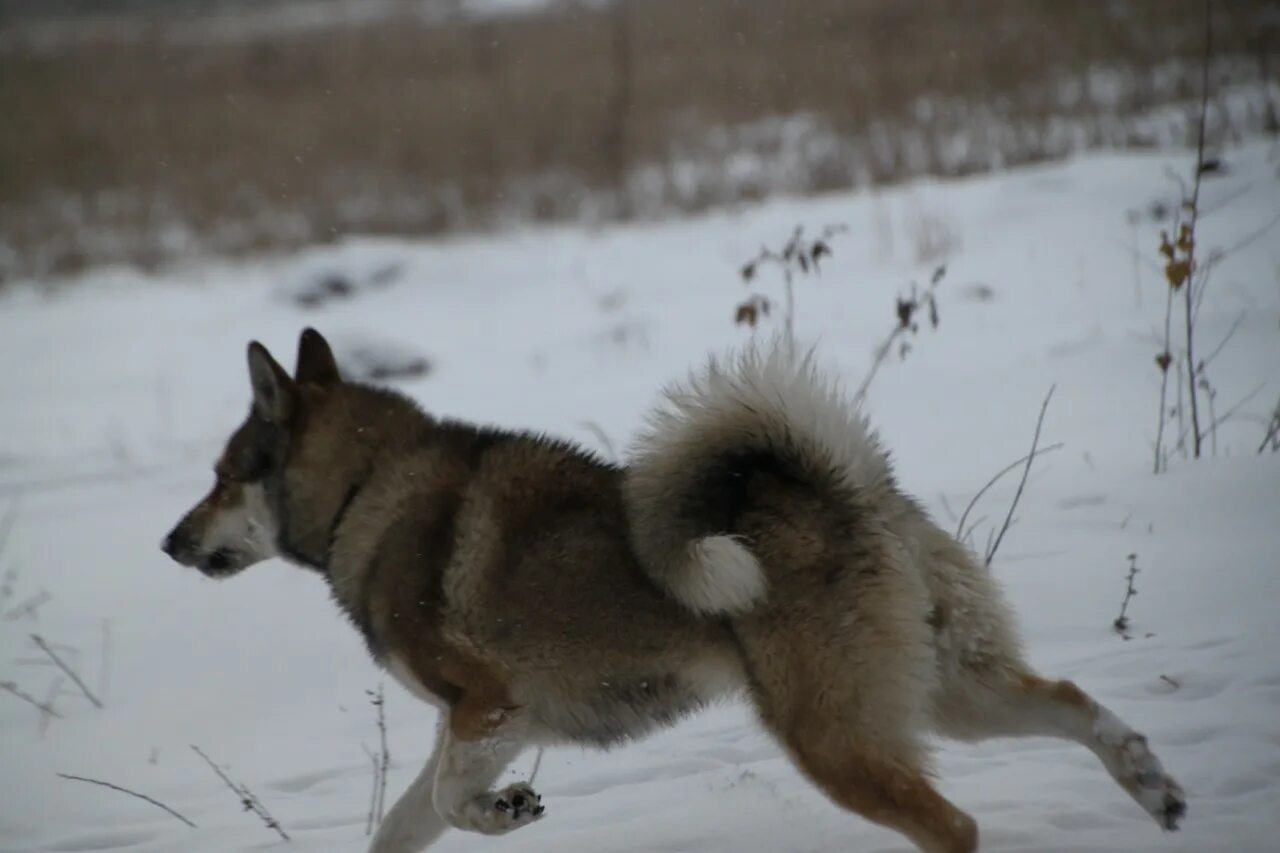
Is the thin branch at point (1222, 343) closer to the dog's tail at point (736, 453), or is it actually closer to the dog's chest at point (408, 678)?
the dog's tail at point (736, 453)

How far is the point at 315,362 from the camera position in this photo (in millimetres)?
3711

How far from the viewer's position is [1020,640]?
298cm

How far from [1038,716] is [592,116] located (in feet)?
47.5

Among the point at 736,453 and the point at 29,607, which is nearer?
the point at 736,453

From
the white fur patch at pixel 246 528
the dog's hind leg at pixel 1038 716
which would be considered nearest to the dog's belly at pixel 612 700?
the dog's hind leg at pixel 1038 716

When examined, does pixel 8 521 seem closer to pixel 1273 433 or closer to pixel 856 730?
pixel 856 730

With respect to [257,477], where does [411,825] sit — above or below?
below

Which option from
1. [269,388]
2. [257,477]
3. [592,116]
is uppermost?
[592,116]

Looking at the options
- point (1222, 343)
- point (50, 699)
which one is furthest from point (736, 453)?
point (50, 699)

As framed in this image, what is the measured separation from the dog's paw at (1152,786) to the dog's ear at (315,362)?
7.99 feet

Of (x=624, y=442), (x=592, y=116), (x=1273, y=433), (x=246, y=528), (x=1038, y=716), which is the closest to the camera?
(x=1038, y=716)

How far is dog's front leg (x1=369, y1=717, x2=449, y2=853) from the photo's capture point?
10.5ft

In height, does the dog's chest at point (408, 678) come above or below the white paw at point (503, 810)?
above

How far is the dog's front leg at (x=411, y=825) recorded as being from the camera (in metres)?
3.20
